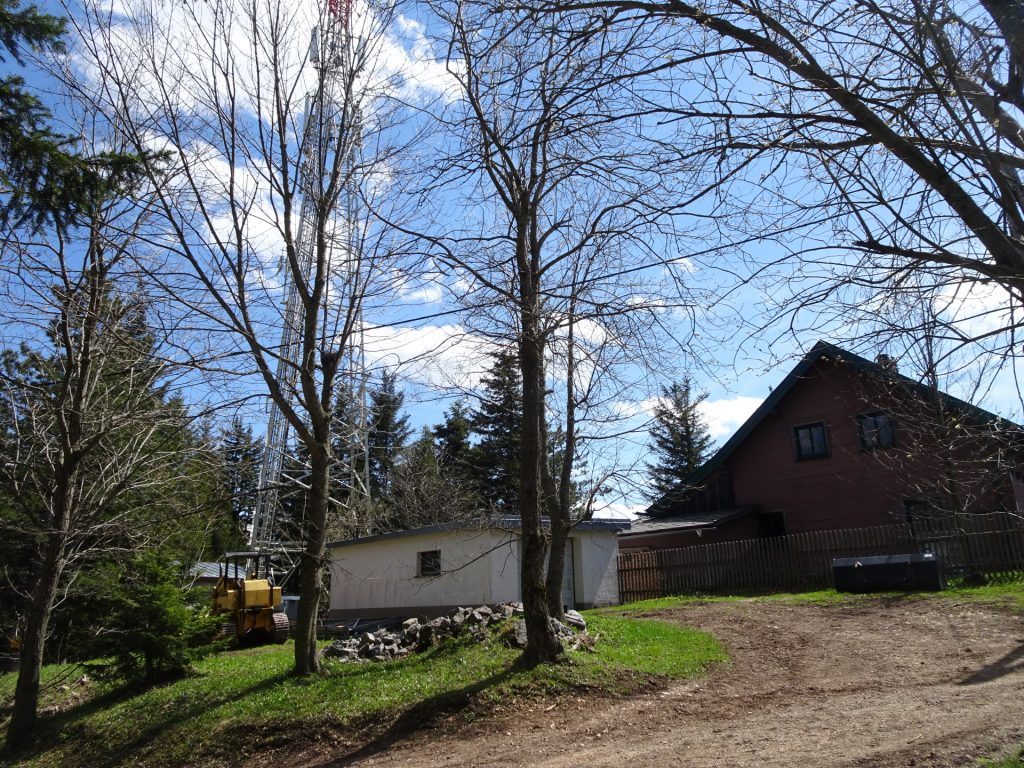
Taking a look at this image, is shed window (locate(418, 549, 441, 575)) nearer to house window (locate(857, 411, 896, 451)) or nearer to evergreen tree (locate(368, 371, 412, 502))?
evergreen tree (locate(368, 371, 412, 502))

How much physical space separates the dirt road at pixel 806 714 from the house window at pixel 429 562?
37.0 ft

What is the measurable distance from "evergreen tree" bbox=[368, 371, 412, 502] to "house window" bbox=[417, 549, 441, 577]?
3248mm

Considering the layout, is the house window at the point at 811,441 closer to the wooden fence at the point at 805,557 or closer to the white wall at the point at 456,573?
the wooden fence at the point at 805,557

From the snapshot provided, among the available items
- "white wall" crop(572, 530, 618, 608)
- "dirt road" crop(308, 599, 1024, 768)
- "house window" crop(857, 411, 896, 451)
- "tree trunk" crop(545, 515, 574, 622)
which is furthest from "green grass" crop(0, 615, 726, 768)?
"white wall" crop(572, 530, 618, 608)

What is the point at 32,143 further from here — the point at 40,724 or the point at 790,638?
the point at 790,638

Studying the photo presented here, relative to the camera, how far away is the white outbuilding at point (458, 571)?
21.0 m

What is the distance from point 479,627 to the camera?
41.2ft

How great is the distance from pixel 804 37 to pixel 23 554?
24.6 meters

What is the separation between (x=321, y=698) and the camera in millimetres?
10117

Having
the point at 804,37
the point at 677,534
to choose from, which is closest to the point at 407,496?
the point at 677,534

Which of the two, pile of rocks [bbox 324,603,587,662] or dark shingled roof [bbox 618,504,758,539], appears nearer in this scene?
pile of rocks [bbox 324,603,587,662]

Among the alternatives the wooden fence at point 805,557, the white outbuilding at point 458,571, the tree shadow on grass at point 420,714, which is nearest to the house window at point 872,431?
the tree shadow on grass at point 420,714

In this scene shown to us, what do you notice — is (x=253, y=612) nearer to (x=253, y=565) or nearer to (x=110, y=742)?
(x=253, y=565)

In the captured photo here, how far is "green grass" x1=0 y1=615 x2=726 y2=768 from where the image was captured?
9.41 metres
